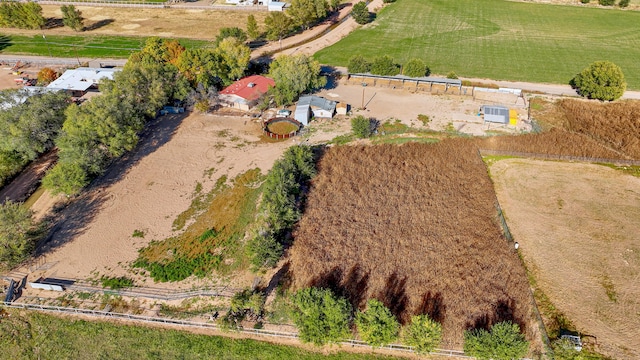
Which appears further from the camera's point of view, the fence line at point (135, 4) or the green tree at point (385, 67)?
the fence line at point (135, 4)

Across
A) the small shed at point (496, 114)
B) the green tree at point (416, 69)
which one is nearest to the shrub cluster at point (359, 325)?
the small shed at point (496, 114)

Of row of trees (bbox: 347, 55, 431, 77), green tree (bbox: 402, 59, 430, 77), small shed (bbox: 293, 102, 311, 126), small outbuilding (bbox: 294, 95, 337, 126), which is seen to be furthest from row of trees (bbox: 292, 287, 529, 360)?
row of trees (bbox: 347, 55, 431, 77)

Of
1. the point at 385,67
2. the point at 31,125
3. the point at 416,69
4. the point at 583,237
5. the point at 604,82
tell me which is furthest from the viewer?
the point at 385,67

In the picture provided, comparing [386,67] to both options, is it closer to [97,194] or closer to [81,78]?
[97,194]

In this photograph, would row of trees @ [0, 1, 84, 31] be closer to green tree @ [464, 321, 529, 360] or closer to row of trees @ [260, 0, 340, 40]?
row of trees @ [260, 0, 340, 40]

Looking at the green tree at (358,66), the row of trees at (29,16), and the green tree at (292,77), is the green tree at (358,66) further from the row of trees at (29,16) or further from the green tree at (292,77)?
the row of trees at (29,16)

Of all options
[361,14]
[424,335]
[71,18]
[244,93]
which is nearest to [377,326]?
[424,335]

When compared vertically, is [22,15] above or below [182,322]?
above
